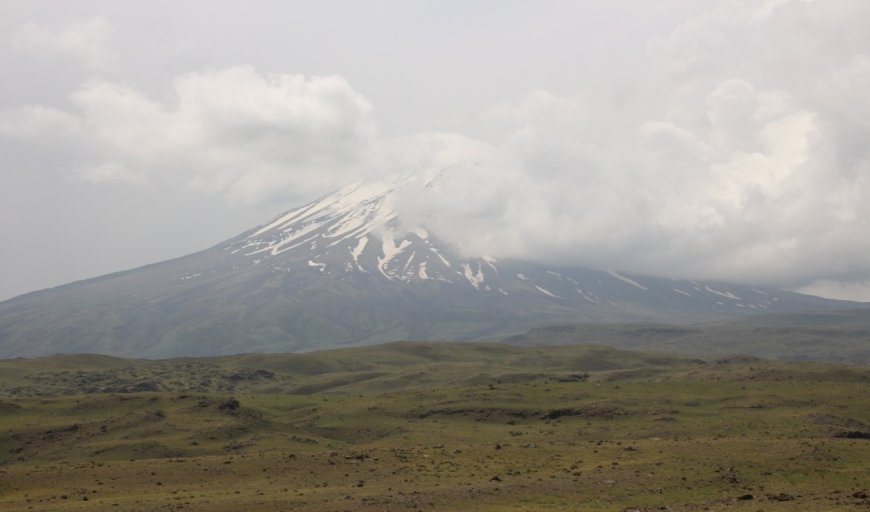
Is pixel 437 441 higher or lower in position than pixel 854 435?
lower

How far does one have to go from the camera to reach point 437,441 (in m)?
65.4

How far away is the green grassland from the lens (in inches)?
1448

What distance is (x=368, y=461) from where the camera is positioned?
45.2 metres

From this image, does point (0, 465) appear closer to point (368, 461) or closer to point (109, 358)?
point (368, 461)

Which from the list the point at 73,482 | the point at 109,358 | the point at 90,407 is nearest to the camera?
the point at 73,482

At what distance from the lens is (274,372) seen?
13562 cm

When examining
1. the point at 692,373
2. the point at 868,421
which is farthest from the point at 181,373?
the point at 868,421

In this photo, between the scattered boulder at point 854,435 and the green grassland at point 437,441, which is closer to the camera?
the green grassland at point 437,441

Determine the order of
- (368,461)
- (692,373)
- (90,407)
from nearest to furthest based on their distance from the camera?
(368,461) < (90,407) < (692,373)

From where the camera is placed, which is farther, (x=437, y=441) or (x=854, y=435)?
(x=437, y=441)

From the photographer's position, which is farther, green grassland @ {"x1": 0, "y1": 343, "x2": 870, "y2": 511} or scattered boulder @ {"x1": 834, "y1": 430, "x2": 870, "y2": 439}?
scattered boulder @ {"x1": 834, "y1": 430, "x2": 870, "y2": 439}

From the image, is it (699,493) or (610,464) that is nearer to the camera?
(699,493)

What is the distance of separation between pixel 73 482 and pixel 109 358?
109 meters

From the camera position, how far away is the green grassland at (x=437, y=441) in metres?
36.8
